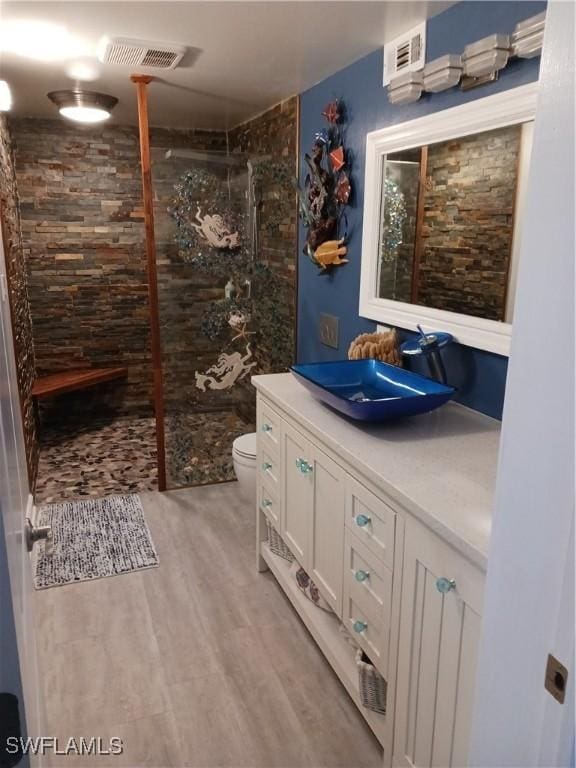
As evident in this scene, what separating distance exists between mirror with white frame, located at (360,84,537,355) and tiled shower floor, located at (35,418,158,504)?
6.71 feet

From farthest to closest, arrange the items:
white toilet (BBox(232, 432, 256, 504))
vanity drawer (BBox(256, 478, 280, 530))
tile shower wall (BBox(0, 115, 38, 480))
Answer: tile shower wall (BBox(0, 115, 38, 480))
white toilet (BBox(232, 432, 256, 504))
vanity drawer (BBox(256, 478, 280, 530))

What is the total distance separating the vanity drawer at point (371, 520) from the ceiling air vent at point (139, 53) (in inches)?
77.8

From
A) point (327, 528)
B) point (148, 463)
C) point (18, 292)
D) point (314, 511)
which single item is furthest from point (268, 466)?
point (18, 292)

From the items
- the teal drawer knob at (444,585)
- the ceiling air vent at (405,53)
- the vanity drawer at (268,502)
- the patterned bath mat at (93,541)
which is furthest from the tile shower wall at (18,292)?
the teal drawer knob at (444,585)

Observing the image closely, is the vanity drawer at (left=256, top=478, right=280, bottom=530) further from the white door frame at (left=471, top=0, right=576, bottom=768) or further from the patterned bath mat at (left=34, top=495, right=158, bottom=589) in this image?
the white door frame at (left=471, top=0, right=576, bottom=768)

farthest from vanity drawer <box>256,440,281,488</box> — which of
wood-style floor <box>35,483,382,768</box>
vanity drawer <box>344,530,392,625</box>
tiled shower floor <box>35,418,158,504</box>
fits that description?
tiled shower floor <box>35,418,158,504</box>

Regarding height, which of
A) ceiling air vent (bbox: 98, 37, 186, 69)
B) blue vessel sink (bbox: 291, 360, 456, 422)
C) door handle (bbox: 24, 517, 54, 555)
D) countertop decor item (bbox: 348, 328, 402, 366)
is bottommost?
door handle (bbox: 24, 517, 54, 555)

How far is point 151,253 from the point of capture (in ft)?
10.2

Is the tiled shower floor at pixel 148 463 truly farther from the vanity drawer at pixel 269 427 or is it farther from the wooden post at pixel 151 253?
the vanity drawer at pixel 269 427

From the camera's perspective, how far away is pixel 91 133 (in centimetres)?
419

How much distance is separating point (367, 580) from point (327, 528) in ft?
0.93

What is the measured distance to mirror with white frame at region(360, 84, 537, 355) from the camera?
5.83 ft

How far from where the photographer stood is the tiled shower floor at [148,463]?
345 cm

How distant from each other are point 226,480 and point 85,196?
2455mm
